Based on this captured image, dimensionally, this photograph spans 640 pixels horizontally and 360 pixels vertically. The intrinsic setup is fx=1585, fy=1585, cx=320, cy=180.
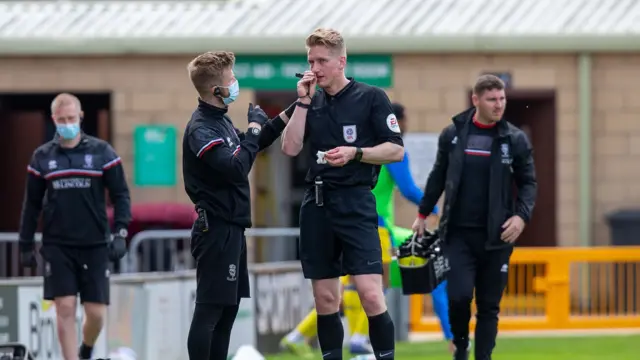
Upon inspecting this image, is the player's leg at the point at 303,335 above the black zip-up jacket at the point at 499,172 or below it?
below

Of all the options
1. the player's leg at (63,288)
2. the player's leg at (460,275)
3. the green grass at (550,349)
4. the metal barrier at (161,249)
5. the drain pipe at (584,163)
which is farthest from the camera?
the drain pipe at (584,163)

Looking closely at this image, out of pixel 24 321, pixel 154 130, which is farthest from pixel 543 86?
pixel 24 321

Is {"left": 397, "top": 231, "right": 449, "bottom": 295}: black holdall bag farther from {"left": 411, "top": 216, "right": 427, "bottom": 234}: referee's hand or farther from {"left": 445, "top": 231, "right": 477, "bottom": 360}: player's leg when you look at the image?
{"left": 445, "top": 231, "right": 477, "bottom": 360}: player's leg

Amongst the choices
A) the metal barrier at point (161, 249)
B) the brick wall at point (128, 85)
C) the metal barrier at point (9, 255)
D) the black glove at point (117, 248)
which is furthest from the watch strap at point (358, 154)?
the brick wall at point (128, 85)

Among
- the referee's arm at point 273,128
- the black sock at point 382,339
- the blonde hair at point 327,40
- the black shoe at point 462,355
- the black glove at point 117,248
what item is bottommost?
the black shoe at point 462,355

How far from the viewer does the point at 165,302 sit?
12352 millimetres

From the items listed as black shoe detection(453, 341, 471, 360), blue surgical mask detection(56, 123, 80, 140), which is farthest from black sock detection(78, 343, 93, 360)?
black shoe detection(453, 341, 471, 360)

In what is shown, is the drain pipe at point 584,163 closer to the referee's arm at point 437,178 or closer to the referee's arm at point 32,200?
the referee's arm at point 437,178

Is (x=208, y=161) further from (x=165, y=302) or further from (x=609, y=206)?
(x=609, y=206)

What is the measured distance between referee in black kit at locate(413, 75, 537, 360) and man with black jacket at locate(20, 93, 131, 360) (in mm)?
2335

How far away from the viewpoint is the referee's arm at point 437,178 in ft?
33.4

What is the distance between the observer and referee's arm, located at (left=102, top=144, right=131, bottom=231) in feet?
35.5

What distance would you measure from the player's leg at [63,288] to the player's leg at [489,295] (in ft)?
9.00

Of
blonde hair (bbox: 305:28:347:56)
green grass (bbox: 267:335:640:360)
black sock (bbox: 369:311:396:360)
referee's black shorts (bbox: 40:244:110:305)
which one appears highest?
blonde hair (bbox: 305:28:347:56)
